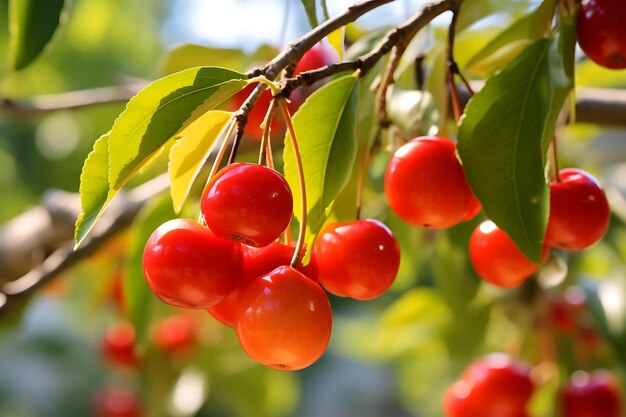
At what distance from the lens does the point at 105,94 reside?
1.34 m

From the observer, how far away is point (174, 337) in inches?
70.8

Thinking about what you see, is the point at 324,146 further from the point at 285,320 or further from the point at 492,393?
the point at 492,393

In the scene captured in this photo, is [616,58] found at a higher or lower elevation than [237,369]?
higher

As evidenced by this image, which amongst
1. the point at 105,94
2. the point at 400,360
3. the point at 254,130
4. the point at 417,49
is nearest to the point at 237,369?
the point at 400,360

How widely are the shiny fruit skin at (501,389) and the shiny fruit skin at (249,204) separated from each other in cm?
73

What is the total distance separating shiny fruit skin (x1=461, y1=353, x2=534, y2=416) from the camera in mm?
1183

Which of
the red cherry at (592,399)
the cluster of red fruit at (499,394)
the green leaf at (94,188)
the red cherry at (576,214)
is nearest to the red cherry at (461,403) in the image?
the cluster of red fruit at (499,394)

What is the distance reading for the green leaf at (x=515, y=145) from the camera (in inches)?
23.9

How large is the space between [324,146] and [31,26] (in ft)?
1.14

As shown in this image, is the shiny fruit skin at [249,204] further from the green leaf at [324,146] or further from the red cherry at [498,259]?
the red cherry at [498,259]

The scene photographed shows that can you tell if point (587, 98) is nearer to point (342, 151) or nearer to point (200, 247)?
point (342, 151)

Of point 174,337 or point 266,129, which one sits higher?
point 266,129

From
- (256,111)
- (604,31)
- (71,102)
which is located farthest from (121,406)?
(604,31)

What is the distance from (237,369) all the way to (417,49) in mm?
1009
